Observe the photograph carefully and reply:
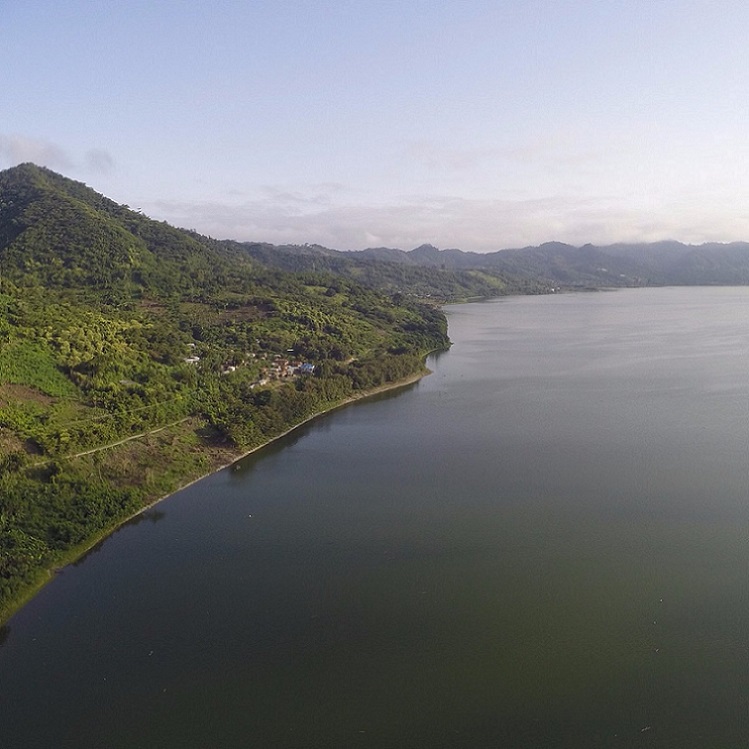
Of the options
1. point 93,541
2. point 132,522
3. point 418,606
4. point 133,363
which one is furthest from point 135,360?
point 418,606

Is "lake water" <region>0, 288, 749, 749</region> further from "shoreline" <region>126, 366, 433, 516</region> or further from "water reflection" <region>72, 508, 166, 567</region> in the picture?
"shoreline" <region>126, 366, 433, 516</region>

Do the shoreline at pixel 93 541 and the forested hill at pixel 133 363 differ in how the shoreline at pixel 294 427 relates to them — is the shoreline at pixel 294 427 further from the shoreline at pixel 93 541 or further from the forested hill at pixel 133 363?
the forested hill at pixel 133 363

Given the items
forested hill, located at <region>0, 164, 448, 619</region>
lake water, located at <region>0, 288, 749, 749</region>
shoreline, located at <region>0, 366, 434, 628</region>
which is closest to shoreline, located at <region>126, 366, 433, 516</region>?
shoreline, located at <region>0, 366, 434, 628</region>

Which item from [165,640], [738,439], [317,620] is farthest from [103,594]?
[738,439]

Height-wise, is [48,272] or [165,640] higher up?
[48,272]

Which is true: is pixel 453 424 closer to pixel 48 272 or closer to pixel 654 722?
pixel 654 722
